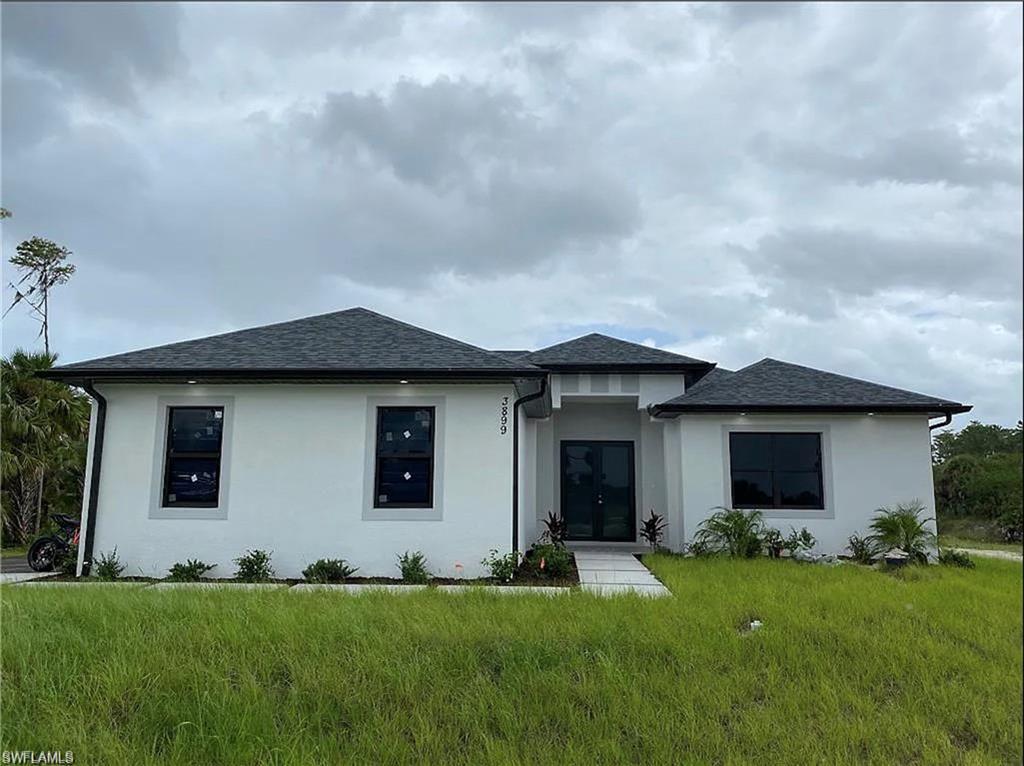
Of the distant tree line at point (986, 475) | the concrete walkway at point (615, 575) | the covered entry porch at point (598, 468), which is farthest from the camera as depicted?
the covered entry porch at point (598, 468)

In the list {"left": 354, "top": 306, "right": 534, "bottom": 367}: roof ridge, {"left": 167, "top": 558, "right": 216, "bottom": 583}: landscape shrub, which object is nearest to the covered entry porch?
{"left": 354, "top": 306, "right": 534, "bottom": 367}: roof ridge

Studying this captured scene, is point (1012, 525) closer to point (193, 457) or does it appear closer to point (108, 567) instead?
point (193, 457)

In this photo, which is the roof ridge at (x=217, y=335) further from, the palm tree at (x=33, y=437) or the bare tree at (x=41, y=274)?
the bare tree at (x=41, y=274)

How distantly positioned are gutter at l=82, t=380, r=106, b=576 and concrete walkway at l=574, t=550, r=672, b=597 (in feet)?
22.9

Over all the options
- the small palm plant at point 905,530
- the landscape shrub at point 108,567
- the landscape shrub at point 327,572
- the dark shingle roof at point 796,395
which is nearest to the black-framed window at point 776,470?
the dark shingle roof at point 796,395

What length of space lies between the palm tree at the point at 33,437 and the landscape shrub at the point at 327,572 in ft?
30.0

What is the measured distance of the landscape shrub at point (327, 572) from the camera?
8.50m

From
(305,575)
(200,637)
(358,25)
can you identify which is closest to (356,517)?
(305,575)

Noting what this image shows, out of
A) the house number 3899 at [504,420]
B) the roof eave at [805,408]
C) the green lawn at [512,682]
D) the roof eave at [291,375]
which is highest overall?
the roof eave at [291,375]

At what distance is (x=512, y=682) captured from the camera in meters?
4.21

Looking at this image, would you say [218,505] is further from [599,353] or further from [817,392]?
[817,392]

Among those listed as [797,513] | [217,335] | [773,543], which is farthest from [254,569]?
[797,513]

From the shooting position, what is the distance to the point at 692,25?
1870mm

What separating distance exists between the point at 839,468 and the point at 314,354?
30.1ft
